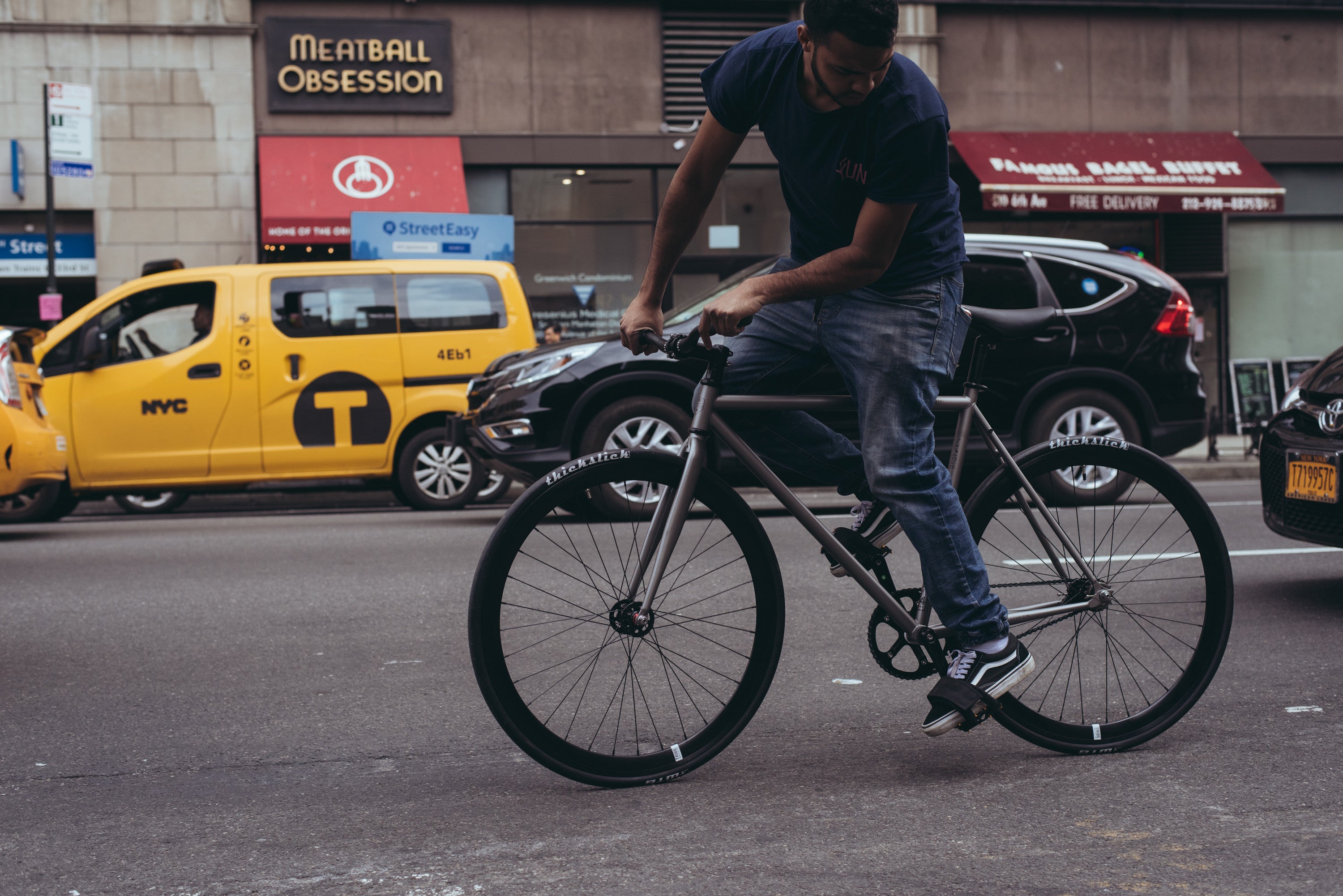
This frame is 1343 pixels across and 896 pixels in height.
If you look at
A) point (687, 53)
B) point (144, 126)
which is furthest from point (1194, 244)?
point (144, 126)

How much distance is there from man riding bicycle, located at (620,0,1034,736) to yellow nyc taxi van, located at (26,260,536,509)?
6.34 m

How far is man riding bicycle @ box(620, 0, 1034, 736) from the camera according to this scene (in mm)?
2820

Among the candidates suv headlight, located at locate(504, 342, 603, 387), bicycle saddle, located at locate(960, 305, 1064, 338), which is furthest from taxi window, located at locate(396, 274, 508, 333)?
bicycle saddle, located at locate(960, 305, 1064, 338)

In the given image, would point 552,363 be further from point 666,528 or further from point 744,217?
point 744,217

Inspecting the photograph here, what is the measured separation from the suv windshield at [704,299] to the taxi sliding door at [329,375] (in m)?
2.38

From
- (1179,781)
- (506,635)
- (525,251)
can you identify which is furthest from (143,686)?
(525,251)

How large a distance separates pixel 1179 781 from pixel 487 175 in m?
14.3

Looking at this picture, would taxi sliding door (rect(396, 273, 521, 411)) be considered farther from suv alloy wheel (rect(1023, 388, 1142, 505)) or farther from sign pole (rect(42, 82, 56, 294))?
sign pole (rect(42, 82, 56, 294))

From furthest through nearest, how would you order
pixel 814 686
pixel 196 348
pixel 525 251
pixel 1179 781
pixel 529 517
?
pixel 525 251 → pixel 196 348 → pixel 814 686 → pixel 1179 781 → pixel 529 517

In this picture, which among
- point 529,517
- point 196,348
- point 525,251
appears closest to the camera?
point 529,517

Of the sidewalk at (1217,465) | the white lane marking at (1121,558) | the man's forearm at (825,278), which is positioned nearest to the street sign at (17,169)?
the sidewalk at (1217,465)

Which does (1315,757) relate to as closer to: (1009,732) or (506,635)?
(1009,732)

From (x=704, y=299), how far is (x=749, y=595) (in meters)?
6.11

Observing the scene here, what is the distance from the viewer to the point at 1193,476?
1296cm
